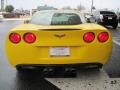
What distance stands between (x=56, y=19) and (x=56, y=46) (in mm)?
1446

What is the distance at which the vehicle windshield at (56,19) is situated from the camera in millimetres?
8242

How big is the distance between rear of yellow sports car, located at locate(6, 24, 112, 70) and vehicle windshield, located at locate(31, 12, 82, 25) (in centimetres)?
107

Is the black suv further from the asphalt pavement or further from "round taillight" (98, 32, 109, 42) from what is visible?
"round taillight" (98, 32, 109, 42)

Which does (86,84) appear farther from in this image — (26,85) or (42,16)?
(42,16)

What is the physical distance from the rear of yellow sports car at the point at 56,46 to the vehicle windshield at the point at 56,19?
107 cm

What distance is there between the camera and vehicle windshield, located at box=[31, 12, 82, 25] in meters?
8.24

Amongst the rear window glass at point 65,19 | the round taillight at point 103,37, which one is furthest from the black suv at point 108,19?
the round taillight at point 103,37

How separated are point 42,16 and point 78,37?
1754mm

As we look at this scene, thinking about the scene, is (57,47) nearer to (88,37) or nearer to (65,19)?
(88,37)

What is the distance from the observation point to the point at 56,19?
27.6 ft

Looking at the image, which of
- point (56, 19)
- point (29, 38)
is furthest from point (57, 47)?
point (56, 19)

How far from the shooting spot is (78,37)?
23.4ft

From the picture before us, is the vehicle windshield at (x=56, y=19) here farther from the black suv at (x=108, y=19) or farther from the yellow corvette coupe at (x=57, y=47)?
the black suv at (x=108, y=19)

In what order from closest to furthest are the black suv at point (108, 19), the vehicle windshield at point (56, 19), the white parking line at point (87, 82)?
the white parking line at point (87, 82) < the vehicle windshield at point (56, 19) < the black suv at point (108, 19)
